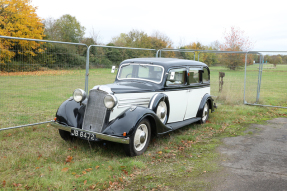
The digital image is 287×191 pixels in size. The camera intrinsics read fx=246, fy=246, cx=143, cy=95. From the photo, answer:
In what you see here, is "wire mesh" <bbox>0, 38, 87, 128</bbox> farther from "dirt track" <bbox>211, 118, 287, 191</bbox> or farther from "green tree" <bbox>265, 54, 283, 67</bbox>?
"green tree" <bbox>265, 54, 283, 67</bbox>

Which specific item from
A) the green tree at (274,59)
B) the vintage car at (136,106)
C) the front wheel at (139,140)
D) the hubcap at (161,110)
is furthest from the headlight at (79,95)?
the green tree at (274,59)

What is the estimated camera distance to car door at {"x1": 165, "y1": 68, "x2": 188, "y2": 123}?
6151mm

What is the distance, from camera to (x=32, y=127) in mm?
6695

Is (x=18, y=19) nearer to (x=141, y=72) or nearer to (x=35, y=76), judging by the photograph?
(x=35, y=76)

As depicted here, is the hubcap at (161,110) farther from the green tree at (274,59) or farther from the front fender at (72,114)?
the green tree at (274,59)

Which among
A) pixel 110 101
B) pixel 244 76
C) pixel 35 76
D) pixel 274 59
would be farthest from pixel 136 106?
pixel 274 59

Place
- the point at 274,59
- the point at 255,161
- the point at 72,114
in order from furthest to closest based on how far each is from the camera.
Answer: the point at 274,59 < the point at 72,114 < the point at 255,161

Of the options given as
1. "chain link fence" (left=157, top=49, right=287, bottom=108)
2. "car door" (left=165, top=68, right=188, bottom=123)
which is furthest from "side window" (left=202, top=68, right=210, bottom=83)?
"chain link fence" (left=157, top=49, right=287, bottom=108)

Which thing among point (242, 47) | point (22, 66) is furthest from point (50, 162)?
point (242, 47)

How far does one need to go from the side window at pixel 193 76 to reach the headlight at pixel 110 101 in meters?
2.93

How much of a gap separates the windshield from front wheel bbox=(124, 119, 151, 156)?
1418 mm

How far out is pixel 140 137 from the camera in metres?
4.91

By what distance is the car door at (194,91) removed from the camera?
6906 millimetres

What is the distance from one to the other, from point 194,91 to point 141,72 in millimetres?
1788
